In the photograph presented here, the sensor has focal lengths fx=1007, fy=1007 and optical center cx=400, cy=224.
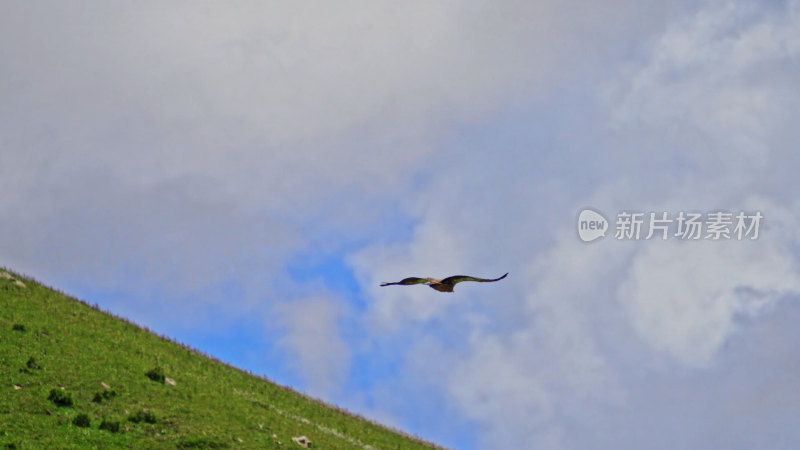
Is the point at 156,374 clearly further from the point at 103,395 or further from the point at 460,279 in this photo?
the point at 460,279

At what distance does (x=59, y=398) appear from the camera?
44.3m

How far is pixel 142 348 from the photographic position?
190 ft

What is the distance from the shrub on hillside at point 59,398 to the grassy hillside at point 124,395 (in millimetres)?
44

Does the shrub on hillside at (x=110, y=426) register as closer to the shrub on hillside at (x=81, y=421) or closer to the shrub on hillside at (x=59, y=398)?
the shrub on hillside at (x=81, y=421)

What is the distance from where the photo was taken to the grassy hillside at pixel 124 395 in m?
42.5

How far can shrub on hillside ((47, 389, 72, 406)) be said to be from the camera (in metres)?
44.2

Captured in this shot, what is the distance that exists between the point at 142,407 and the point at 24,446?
7393mm

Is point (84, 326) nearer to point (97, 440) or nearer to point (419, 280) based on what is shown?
point (97, 440)

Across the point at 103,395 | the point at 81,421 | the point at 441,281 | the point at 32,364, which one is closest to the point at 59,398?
the point at 103,395

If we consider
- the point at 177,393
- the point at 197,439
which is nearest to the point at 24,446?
the point at 197,439

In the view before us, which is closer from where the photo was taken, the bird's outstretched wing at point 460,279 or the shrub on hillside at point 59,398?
the bird's outstretched wing at point 460,279

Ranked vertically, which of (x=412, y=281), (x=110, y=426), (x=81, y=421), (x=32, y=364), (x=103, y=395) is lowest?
(x=412, y=281)

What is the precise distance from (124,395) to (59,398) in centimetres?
354

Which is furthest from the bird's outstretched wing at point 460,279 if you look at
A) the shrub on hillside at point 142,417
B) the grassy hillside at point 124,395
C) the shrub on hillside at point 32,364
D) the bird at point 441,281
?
the shrub on hillside at point 32,364
